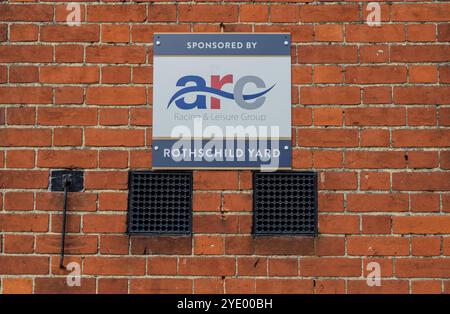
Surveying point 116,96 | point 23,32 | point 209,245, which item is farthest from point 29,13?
point 209,245

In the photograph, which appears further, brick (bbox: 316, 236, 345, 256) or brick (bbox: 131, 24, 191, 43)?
brick (bbox: 131, 24, 191, 43)

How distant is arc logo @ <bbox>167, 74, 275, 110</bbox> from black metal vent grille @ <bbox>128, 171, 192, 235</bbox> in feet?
1.23

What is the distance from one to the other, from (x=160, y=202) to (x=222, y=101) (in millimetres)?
614

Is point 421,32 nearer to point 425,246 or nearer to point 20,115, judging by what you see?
point 425,246

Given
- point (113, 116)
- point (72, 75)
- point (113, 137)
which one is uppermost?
point (72, 75)

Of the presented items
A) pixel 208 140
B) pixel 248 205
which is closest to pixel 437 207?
pixel 248 205

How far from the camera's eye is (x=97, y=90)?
2.90 metres

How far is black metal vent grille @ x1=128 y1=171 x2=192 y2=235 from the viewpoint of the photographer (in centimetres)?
283

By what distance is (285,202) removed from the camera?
9.34ft

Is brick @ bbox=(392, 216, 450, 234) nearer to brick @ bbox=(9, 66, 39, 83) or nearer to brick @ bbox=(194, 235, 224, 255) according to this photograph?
brick @ bbox=(194, 235, 224, 255)

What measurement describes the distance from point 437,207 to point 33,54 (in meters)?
2.24

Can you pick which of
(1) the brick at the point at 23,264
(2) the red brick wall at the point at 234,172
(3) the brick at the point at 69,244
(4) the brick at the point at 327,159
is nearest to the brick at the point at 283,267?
(2) the red brick wall at the point at 234,172

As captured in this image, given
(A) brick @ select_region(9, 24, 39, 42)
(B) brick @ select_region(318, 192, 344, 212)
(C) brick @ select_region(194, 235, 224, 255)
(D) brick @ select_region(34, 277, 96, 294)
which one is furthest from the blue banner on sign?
(A) brick @ select_region(9, 24, 39, 42)
